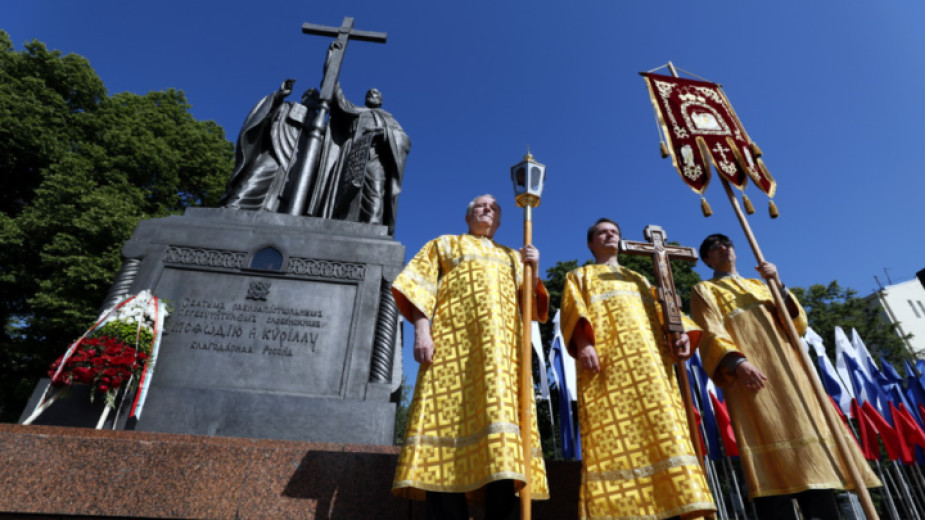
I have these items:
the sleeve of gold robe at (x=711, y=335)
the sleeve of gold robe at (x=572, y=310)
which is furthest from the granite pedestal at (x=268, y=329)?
the sleeve of gold robe at (x=711, y=335)

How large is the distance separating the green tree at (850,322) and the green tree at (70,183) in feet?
90.1

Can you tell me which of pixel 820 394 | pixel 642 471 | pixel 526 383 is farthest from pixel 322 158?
pixel 820 394

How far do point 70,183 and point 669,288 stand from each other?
58.2 ft

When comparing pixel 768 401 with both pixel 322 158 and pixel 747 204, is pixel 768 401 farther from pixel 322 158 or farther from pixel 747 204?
pixel 322 158

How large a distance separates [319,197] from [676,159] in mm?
4662

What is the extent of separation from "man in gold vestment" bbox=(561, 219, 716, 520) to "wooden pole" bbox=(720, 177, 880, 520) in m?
0.88

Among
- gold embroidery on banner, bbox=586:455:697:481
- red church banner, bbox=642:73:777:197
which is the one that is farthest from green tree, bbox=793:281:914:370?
gold embroidery on banner, bbox=586:455:697:481

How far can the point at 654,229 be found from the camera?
4.18 m

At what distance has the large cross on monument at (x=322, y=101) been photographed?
6.85 metres

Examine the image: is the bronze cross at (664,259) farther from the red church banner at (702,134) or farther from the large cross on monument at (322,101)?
the large cross on monument at (322,101)

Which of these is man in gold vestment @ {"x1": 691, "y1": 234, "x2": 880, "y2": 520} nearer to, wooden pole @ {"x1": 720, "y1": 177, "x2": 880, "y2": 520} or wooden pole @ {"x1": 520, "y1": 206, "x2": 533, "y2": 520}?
wooden pole @ {"x1": 720, "y1": 177, "x2": 880, "y2": 520}

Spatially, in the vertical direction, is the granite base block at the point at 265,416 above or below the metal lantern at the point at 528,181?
below

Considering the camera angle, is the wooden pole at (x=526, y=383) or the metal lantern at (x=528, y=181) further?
the metal lantern at (x=528, y=181)

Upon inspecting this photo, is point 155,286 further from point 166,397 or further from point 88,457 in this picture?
point 88,457
